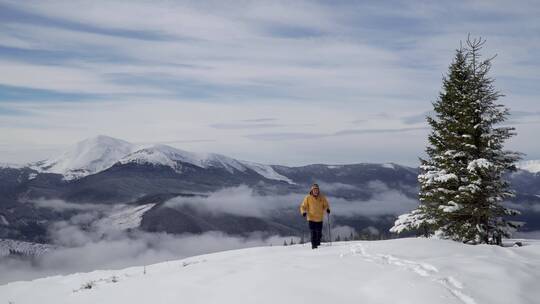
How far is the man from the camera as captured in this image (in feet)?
62.6

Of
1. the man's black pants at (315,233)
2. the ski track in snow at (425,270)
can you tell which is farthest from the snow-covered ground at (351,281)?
the man's black pants at (315,233)

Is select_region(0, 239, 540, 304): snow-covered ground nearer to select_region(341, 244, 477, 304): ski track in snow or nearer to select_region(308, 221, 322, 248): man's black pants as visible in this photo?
select_region(341, 244, 477, 304): ski track in snow

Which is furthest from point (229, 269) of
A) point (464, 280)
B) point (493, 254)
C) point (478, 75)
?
point (478, 75)

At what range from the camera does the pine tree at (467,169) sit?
22672 millimetres

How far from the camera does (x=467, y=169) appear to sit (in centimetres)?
2259

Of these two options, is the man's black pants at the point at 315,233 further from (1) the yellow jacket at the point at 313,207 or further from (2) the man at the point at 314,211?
(1) the yellow jacket at the point at 313,207

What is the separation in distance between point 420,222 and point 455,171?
3.04 metres

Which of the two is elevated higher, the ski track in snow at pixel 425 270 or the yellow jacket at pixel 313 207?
the yellow jacket at pixel 313 207

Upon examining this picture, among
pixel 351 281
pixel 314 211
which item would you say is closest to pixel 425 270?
pixel 351 281

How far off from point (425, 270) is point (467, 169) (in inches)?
512

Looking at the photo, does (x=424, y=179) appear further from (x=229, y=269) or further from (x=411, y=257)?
(x=229, y=269)

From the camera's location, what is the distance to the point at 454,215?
23.3 m

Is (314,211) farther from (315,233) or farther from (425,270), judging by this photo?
(425,270)

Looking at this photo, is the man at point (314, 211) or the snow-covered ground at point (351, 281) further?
the man at point (314, 211)
